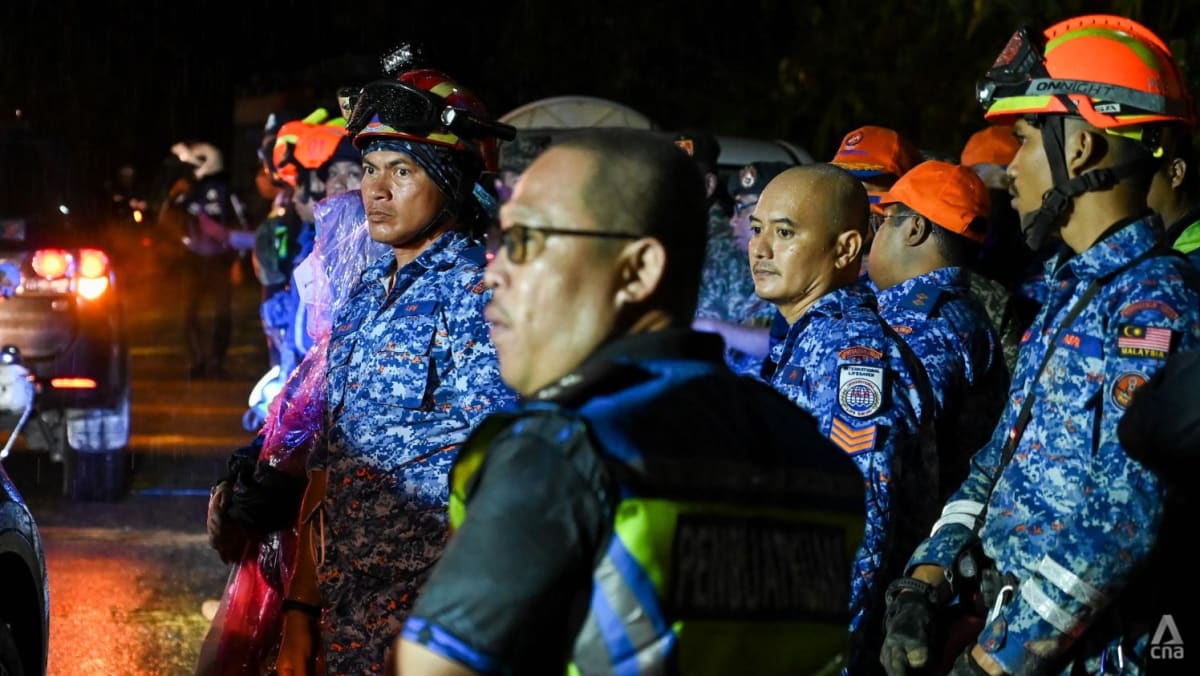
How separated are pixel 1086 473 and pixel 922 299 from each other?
65.3 inches

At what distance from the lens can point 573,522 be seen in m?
2.00

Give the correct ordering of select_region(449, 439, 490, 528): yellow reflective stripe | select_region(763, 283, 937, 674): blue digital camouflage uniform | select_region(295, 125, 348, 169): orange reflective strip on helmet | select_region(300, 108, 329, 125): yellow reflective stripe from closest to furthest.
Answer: select_region(449, 439, 490, 528): yellow reflective stripe
select_region(763, 283, 937, 674): blue digital camouflage uniform
select_region(295, 125, 348, 169): orange reflective strip on helmet
select_region(300, 108, 329, 125): yellow reflective stripe

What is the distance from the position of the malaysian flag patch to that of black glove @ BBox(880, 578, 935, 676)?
715 mm

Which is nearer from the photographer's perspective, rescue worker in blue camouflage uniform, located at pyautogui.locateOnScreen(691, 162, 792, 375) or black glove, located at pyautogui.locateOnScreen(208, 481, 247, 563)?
black glove, located at pyautogui.locateOnScreen(208, 481, 247, 563)

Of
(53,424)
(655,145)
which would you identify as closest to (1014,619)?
(655,145)

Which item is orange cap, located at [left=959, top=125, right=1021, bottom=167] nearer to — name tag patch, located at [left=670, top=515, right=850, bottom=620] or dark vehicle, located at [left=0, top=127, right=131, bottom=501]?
dark vehicle, located at [left=0, top=127, right=131, bottom=501]

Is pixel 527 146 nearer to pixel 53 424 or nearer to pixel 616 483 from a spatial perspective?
pixel 53 424

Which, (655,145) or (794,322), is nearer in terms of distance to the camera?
(655,145)

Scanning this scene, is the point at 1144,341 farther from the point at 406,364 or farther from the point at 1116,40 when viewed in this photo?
the point at 406,364

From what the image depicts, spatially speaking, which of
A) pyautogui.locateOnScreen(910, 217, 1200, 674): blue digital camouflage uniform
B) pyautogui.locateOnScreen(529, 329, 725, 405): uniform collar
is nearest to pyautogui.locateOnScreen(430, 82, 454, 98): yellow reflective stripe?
pyautogui.locateOnScreen(910, 217, 1200, 674): blue digital camouflage uniform

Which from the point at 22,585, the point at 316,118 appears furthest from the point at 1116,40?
the point at 316,118

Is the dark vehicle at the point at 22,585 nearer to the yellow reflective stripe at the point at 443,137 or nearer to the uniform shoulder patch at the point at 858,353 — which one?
the yellow reflective stripe at the point at 443,137

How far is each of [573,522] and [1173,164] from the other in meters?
2.08

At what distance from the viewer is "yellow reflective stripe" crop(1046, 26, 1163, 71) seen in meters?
3.37
